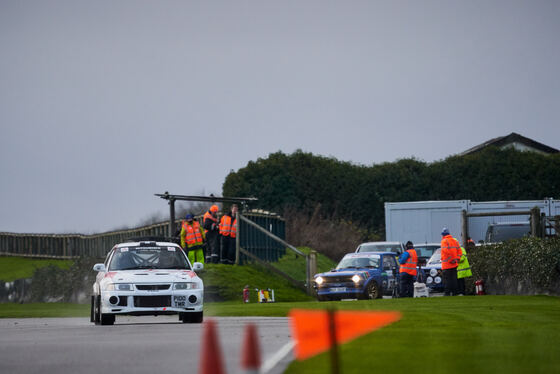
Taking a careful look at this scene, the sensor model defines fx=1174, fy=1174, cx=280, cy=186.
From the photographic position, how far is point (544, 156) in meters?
59.9

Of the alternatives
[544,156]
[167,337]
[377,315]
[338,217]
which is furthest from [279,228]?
[377,315]

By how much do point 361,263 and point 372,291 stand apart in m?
1.21

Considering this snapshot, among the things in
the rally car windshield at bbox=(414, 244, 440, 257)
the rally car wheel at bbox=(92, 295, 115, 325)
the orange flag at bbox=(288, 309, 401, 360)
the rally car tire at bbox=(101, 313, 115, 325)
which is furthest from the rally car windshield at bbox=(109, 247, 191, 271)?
the rally car windshield at bbox=(414, 244, 440, 257)

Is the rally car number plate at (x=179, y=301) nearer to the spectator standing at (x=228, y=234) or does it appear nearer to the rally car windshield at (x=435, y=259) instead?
the spectator standing at (x=228, y=234)

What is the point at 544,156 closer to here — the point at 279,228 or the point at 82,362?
the point at 279,228

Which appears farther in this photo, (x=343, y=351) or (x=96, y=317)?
(x=96, y=317)

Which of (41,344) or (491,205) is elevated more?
(491,205)

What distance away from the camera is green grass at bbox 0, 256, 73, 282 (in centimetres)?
4266

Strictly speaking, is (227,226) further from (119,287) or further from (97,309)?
(119,287)

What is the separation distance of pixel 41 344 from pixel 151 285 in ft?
16.6

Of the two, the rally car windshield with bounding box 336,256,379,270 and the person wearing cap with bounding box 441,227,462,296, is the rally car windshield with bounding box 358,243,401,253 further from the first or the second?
the person wearing cap with bounding box 441,227,462,296

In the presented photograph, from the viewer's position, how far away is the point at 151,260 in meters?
22.2

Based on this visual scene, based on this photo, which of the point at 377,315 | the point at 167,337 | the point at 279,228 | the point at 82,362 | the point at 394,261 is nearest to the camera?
the point at 377,315

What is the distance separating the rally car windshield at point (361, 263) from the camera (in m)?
32.4
